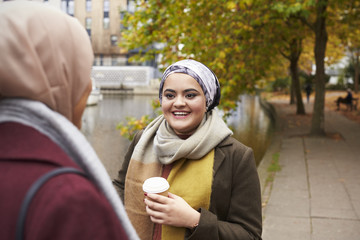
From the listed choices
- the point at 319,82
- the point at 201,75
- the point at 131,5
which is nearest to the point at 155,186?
the point at 201,75

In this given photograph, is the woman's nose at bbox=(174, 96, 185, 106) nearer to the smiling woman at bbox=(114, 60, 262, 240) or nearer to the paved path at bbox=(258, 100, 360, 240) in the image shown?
the smiling woman at bbox=(114, 60, 262, 240)

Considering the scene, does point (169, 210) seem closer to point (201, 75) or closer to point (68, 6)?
point (201, 75)

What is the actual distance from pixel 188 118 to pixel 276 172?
250 inches

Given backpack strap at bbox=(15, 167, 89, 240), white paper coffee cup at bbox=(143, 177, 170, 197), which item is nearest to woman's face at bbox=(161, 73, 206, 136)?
white paper coffee cup at bbox=(143, 177, 170, 197)

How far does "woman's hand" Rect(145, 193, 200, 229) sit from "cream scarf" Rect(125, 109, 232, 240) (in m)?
0.15

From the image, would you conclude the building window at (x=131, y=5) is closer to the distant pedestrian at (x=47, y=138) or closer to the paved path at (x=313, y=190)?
the paved path at (x=313, y=190)

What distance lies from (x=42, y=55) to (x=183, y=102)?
46.2 inches

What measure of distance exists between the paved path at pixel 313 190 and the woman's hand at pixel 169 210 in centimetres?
329

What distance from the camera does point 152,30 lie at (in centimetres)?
848

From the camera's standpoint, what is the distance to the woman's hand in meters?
1.74

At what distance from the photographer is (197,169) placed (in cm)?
203

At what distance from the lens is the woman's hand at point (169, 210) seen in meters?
1.74

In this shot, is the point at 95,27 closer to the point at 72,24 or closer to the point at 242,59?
the point at 72,24

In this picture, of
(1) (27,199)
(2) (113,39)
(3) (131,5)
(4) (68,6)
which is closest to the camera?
(1) (27,199)
